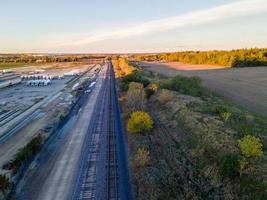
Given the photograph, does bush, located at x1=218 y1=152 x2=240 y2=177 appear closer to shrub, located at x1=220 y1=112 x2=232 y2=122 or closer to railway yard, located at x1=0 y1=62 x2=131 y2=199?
railway yard, located at x1=0 y1=62 x2=131 y2=199

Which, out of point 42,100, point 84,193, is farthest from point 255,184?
point 42,100

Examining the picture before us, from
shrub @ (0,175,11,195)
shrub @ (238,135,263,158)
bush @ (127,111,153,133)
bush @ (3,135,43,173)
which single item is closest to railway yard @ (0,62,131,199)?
bush @ (3,135,43,173)

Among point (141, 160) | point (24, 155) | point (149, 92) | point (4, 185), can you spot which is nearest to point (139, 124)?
point (141, 160)

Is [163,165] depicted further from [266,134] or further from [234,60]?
[234,60]

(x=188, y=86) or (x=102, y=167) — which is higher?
(x=102, y=167)

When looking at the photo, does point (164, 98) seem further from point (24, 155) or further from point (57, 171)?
point (57, 171)

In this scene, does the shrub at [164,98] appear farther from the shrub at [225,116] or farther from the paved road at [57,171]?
the paved road at [57,171]

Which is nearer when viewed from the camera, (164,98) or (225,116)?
(225,116)
